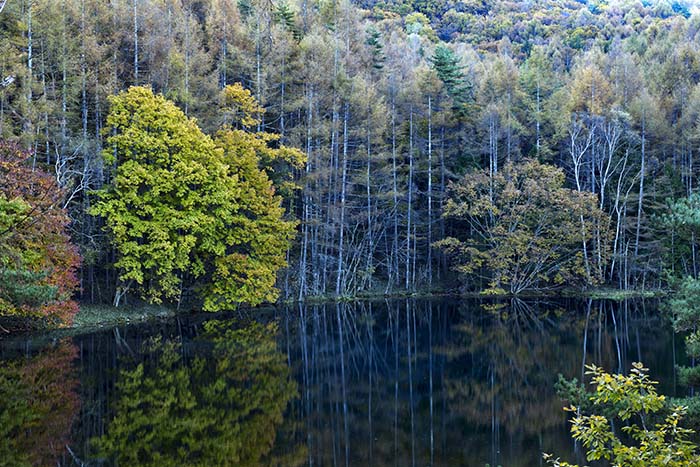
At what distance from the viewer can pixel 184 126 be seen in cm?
2602

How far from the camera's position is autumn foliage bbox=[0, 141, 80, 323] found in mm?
17141

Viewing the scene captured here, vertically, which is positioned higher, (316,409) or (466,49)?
(466,49)

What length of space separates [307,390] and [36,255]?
10.5m

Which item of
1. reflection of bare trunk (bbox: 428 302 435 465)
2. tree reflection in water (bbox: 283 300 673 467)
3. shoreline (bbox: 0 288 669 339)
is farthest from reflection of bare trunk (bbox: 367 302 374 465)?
shoreline (bbox: 0 288 669 339)

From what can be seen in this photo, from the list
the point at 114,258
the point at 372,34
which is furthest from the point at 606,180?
the point at 114,258

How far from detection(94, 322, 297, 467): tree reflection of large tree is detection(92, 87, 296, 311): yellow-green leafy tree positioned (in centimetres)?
707

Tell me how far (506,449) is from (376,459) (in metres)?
2.18

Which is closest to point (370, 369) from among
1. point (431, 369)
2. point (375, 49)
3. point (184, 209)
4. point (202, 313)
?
point (431, 369)

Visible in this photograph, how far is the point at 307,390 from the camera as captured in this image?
1409 centimetres

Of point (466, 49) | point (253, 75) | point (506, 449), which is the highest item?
point (466, 49)

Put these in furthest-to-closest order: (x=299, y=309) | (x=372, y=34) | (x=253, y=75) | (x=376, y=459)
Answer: (x=372, y=34)
(x=253, y=75)
(x=299, y=309)
(x=376, y=459)

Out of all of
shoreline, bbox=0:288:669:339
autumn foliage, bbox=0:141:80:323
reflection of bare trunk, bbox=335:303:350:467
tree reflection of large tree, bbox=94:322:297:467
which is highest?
autumn foliage, bbox=0:141:80:323

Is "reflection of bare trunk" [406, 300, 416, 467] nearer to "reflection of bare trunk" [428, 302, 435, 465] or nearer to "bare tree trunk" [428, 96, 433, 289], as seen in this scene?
"reflection of bare trunk" [428, 302, 435, 465]

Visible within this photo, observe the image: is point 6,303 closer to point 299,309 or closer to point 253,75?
point 299,309
